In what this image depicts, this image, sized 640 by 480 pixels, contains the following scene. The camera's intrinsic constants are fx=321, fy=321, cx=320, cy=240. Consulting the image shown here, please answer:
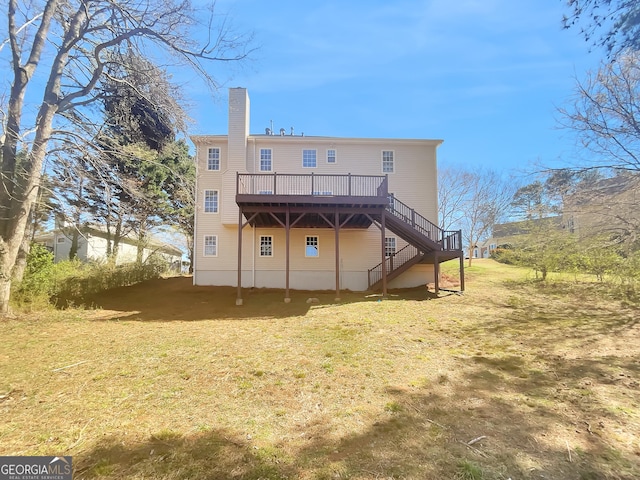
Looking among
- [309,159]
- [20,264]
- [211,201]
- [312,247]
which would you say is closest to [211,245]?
[211,201]

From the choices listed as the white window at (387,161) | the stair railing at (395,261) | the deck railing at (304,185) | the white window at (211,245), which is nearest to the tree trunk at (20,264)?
the white window at (211,245)

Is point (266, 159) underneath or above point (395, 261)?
above

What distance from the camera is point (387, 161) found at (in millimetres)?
17531

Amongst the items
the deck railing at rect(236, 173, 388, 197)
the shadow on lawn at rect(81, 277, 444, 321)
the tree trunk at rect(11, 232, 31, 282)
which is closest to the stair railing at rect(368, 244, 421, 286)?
the shadow on lawn at rect(81, 277, 444, 321)

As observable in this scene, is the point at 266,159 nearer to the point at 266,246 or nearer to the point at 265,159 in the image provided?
the point at 265,159

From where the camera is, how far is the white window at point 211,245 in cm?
1667

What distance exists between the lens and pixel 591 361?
6.16 meters

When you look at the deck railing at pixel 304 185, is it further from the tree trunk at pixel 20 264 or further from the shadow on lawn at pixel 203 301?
the tree trunk at pixel 20 264

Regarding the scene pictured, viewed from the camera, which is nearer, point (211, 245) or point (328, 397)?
point (328, 397)

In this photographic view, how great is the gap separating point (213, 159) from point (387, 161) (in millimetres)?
9351

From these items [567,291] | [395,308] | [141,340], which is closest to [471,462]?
[141,340]

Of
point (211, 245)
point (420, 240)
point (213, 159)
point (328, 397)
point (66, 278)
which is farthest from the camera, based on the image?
point (213, 159)

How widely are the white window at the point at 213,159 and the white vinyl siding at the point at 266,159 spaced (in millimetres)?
2324

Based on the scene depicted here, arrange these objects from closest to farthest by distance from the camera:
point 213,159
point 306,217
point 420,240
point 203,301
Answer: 1. point 203,301
2. point 420,240
3. point 306,217
4. point 213,159
